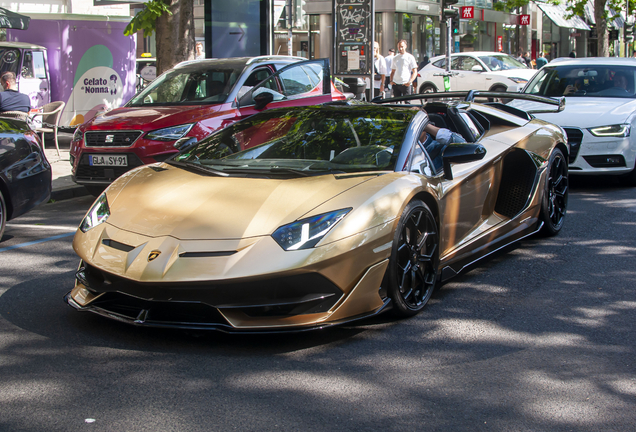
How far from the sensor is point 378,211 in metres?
4.10

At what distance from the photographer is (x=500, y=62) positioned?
24859mm

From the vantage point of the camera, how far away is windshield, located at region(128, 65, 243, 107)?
951 cm

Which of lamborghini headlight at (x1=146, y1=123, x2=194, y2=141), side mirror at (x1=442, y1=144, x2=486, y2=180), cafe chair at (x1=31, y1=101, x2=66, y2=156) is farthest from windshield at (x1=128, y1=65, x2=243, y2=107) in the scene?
side mirror at (x1=442, y1=144, x2=486, y2=180)

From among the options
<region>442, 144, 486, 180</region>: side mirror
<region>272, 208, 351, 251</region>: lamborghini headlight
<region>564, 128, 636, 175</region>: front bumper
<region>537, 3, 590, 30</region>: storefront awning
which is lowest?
<region>272, 208, 351, 251</region>: lamborghini headlight

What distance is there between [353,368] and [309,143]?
1.76 meters

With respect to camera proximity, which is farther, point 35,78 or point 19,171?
point 35,78

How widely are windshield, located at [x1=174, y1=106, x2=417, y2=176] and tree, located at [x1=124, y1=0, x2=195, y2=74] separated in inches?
301

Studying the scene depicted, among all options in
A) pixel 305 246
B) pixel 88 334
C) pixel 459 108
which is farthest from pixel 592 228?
pixel 88 334

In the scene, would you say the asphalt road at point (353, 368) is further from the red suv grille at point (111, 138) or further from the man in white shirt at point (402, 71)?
the man in white shirt at point (402, 71)

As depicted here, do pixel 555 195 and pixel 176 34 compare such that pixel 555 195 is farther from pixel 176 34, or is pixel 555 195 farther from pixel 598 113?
pixel 176 34

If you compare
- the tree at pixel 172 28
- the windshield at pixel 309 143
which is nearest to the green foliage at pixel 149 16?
the tree at pixel 172 28

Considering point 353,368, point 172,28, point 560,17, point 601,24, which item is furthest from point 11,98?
point 560,17

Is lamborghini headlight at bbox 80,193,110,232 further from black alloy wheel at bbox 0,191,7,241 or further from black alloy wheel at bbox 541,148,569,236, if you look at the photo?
black alloy wheel at bbox 541,148,569,236

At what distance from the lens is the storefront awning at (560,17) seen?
47625 mm
